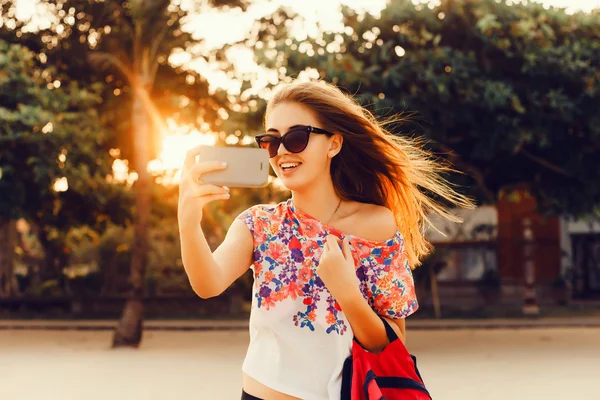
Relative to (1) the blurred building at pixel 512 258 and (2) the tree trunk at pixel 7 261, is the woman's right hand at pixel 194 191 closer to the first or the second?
(1) the blurred building at pixel 512 258

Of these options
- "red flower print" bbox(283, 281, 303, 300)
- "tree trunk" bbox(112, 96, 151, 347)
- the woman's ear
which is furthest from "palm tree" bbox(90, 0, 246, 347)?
"red flower print" bbox(283, 281, 303, 300)

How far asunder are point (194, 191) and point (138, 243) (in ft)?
58.9

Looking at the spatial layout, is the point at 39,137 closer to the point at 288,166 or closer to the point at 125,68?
the point at 125,68

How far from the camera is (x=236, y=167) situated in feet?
8.43

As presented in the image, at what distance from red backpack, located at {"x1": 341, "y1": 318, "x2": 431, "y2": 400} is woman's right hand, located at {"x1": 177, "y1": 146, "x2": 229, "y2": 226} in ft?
2.00

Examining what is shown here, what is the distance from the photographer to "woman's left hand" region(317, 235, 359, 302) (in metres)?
2.57

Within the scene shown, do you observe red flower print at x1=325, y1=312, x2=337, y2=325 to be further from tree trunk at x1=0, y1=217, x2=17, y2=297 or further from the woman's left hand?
tree trunk at x1=0, y1=217, x2=17, y2=297

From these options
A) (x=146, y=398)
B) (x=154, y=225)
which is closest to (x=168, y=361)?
(x=146, y=398)

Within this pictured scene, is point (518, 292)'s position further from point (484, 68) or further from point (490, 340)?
point (484, 68)

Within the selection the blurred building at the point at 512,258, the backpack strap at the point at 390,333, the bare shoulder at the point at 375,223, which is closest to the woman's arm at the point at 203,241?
the bare shoulder at the point at 375,223

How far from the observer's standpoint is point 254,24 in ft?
65.7

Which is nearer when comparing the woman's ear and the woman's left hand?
the woman's left hand

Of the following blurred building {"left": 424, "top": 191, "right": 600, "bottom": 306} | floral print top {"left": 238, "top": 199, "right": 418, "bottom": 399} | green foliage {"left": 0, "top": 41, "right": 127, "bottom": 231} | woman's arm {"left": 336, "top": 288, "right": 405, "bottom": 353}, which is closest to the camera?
woman's arm {"left": 336, "top": 288, "right": 405, "bottom": 353}

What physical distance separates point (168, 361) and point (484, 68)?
8016 millimetres
